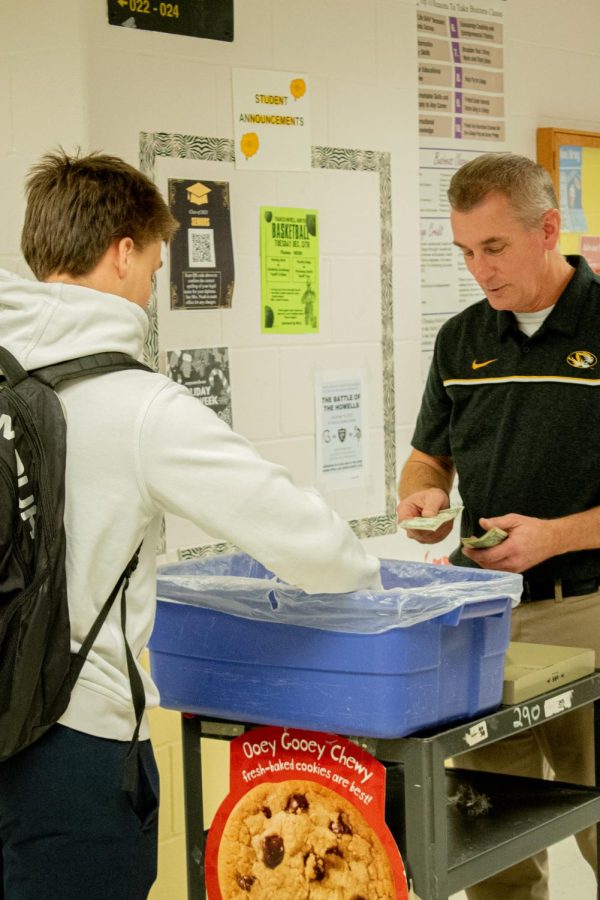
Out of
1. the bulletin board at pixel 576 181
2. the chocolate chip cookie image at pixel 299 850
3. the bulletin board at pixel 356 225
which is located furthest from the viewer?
the bulletin board at pixel 576 181

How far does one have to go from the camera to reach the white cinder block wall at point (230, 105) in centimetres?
259

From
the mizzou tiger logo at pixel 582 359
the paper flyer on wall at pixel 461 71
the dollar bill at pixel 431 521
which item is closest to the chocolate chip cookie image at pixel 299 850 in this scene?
the dollar bill at pixel 431 521

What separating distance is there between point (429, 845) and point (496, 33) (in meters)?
2.57

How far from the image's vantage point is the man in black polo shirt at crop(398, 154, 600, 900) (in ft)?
7.87

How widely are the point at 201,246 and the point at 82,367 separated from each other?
1.27 metres

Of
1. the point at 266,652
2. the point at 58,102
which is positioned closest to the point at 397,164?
the point at 58,102

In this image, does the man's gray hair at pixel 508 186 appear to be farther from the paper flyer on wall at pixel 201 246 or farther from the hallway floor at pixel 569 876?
the hallway floor at pixel 569 876

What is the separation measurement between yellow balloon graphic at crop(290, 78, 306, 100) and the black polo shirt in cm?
82

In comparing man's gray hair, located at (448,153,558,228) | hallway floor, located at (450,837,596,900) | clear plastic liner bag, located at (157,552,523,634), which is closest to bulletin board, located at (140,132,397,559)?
man's gray hair, located at (448,153,558,228)

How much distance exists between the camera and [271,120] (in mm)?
2934

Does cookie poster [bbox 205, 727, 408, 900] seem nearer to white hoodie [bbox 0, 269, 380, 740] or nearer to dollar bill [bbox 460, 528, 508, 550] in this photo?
white hoodie [bbox 0, 269, 380, 740]

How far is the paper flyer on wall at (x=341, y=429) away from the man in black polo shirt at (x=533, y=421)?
593 millimetres

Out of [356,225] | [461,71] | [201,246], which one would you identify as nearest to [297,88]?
[356,225]

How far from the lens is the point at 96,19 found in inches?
103
